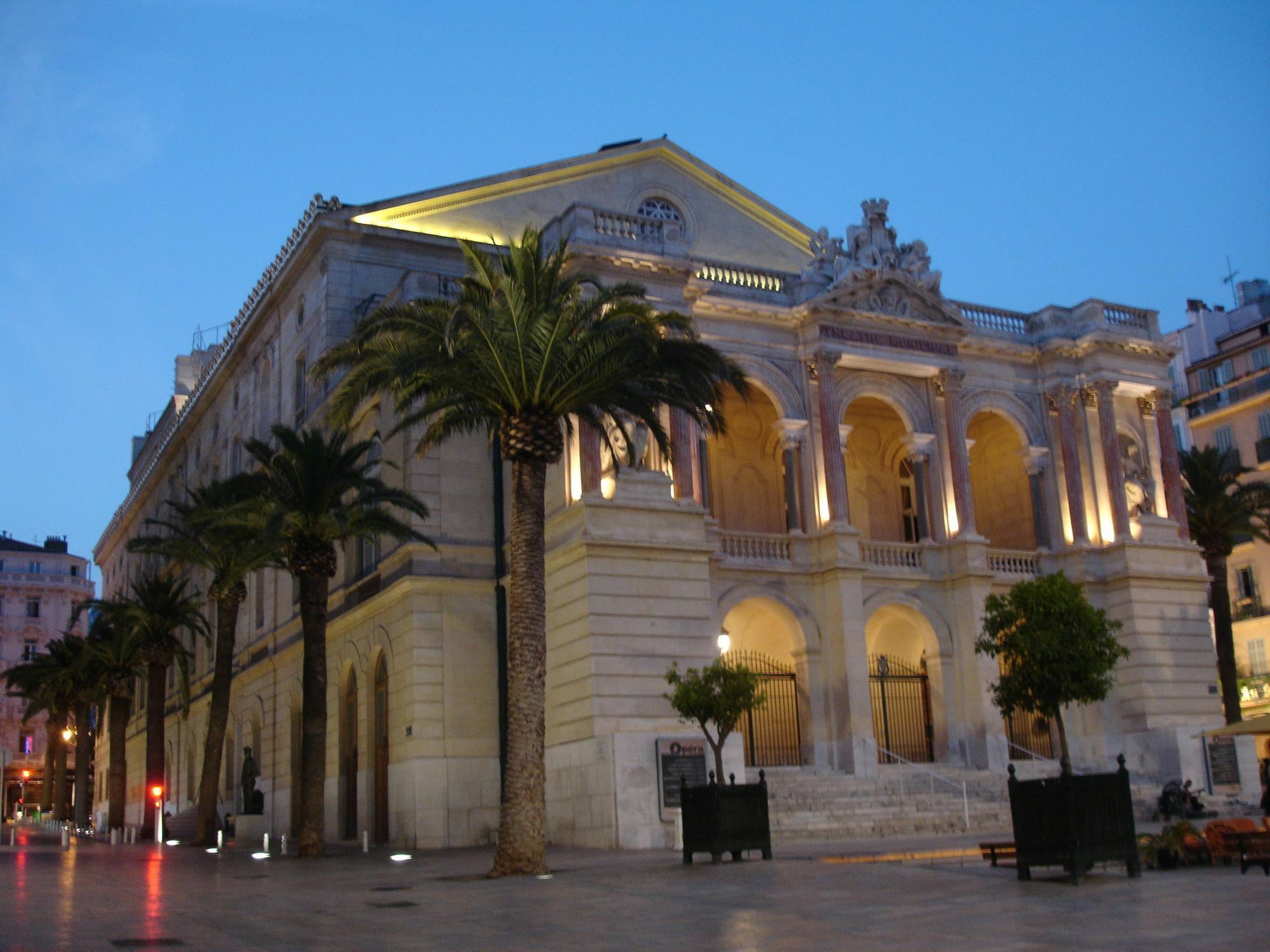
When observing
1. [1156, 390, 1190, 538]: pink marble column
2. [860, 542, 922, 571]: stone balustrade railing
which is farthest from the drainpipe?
[1156, 390, 1190, 538]: pink marble column

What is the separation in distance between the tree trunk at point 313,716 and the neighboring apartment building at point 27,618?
88157mm

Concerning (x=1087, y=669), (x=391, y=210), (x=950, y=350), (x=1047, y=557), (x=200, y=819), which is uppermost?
(x=391, y=210)

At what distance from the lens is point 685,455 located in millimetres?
33438

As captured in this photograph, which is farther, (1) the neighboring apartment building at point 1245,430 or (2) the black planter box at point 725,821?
(1) the neighboring apartment building at point 1245,430

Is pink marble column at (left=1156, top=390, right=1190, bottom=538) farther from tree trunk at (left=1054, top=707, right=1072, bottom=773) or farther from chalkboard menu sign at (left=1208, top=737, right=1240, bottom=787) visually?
tree trunk at (left=1054, top=707, right=1072, bottom=773)

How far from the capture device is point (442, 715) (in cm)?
3409

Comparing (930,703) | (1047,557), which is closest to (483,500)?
(930,703)

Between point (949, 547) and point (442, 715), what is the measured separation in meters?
14.2

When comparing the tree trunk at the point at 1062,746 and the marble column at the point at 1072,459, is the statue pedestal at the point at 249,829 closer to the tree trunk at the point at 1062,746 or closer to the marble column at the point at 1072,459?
the tree trunk at the point at 1062,746

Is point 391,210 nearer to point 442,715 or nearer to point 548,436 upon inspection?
point 442,715

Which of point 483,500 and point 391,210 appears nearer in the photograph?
point 483,500

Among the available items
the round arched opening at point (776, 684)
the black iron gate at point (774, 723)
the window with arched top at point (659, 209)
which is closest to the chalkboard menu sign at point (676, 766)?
the round arched opening at point (776, 684)

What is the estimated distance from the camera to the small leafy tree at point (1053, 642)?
83.4 feet

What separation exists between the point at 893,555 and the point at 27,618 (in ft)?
319
